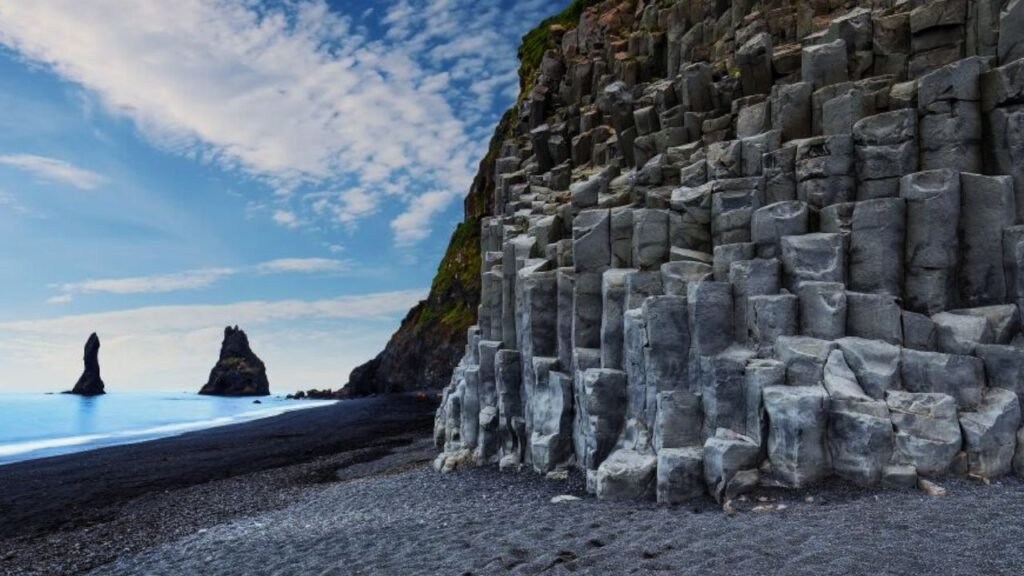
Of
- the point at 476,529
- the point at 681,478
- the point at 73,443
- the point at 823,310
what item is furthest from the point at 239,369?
the point at 823,310

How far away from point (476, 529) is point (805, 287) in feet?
32.9

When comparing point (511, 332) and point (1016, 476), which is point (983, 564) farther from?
point (511, 332)

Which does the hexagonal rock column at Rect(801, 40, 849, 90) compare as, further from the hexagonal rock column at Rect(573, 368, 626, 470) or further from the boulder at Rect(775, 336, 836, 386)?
the hexagonal rock column at Rect(573, 368, 626, 470)

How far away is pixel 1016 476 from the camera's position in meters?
14.0

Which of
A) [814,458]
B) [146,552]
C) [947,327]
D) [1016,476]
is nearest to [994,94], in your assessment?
[947,327]

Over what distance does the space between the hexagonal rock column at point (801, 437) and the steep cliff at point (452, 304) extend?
80.2 m

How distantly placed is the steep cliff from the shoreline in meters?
45.6

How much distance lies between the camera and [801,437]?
14.4 m

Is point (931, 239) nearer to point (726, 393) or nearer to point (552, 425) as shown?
point (726, 393)

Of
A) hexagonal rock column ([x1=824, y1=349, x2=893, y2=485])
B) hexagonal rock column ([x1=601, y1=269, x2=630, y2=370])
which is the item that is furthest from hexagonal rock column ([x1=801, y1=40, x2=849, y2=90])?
hexagonal rock column ([x1=824, y1=349, x2=893, y2=485])

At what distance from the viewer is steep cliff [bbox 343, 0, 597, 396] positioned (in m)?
98.9

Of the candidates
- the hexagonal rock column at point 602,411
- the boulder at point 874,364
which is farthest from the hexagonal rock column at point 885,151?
the hexagonal rock column at point 602,411

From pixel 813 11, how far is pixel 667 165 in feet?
33.1

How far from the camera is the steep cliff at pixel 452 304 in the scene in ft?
324
